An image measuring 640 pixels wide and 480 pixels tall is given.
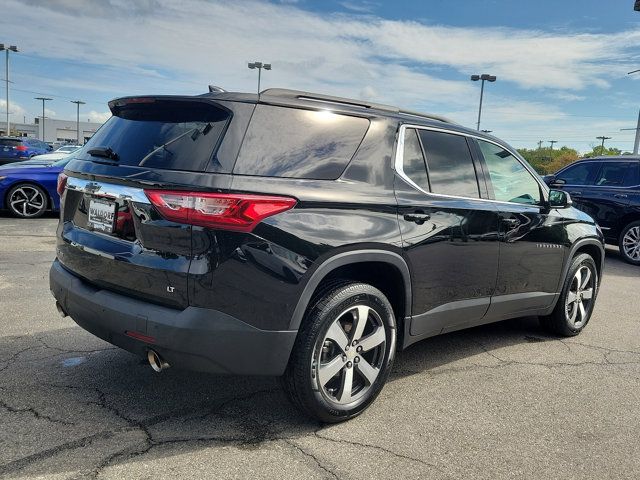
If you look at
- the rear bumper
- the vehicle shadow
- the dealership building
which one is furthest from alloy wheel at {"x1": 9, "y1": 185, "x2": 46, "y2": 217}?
the dealership building

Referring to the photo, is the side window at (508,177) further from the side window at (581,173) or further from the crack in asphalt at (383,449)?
the side window at (581,173)

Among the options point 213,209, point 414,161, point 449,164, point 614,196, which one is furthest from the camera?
point 614,196

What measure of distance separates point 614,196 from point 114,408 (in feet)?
30.9

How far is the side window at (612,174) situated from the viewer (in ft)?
32.6

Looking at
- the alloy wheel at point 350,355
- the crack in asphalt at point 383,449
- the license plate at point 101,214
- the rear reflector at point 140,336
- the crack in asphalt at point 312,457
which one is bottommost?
the crack in asphalt at point 312,457

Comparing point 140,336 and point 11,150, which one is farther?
point 11,150

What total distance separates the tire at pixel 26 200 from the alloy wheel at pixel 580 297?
367 inches

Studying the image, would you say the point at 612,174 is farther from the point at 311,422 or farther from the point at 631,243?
the point at 311,422

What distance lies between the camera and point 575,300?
5.11 m

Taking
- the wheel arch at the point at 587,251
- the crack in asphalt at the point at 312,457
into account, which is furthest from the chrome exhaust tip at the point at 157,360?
the wheel arch at the point at 587,251

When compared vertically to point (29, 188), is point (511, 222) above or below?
above

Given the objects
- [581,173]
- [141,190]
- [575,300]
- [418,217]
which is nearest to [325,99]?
[418,217]

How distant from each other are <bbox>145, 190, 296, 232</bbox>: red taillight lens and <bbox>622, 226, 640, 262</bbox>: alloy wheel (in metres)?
9.05

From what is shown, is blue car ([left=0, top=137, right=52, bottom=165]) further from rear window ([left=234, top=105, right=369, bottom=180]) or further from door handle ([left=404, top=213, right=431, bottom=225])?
door handle ([left=404, top=213, right=431, bottom=225])
